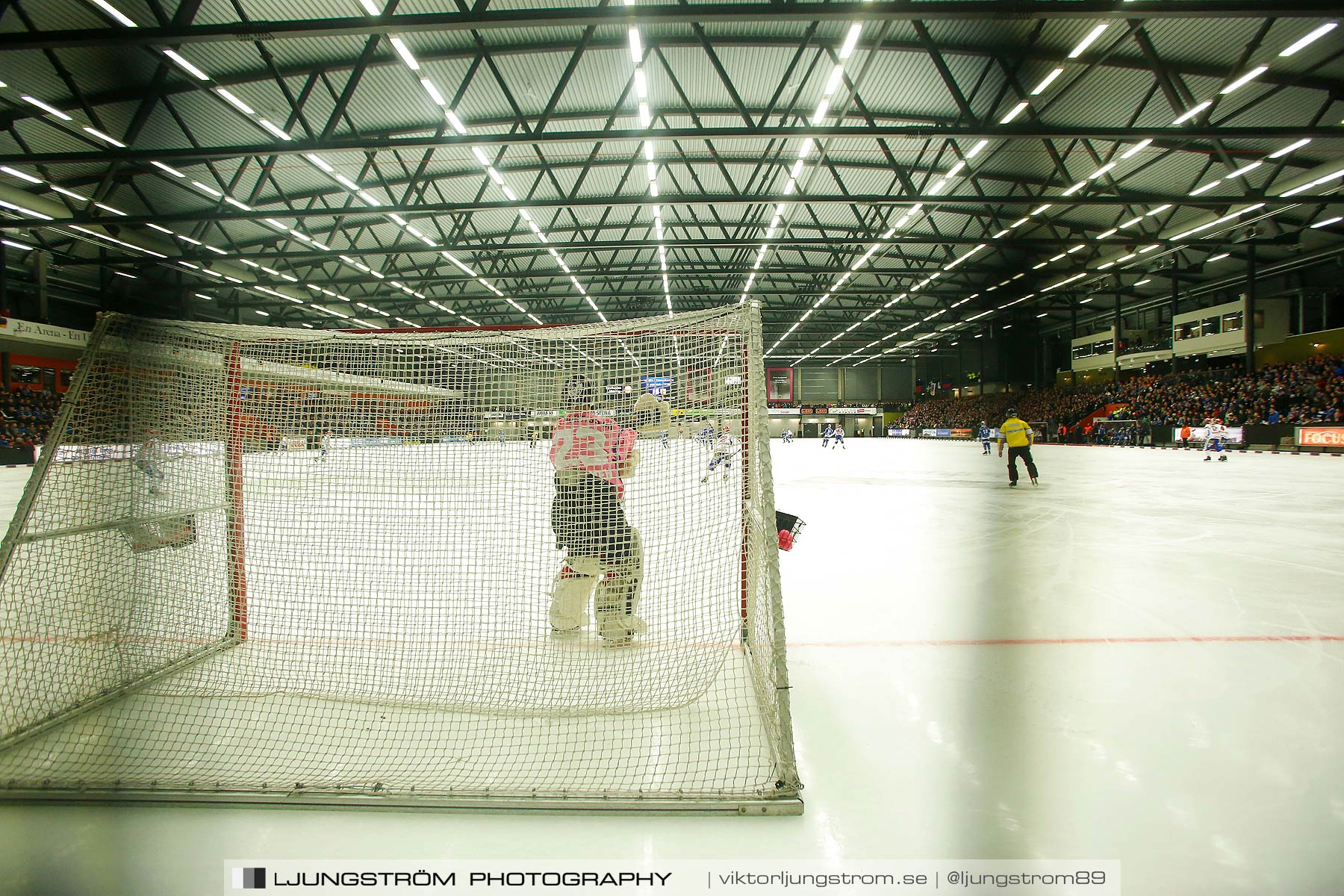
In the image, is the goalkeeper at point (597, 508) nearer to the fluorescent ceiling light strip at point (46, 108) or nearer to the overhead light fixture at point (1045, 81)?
the overhead light fixture at point (1045, 81)

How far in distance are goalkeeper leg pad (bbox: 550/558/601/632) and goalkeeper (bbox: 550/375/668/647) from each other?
0.04ft

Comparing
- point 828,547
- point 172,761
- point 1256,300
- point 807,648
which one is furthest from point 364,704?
point 1256,300

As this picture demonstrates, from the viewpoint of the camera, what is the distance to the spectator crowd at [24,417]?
1845cm

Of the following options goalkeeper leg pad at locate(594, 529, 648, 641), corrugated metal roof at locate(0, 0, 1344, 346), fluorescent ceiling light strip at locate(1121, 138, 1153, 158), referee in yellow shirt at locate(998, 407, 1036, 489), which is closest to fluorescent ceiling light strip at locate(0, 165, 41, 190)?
corrugated metal roof at locate(0, 0, 1344, 346)

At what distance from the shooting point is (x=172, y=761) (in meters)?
2.15

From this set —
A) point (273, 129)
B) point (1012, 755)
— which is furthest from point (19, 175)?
point (1012, 755)

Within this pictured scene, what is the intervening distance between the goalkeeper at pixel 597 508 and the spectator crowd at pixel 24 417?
2496 centimetres

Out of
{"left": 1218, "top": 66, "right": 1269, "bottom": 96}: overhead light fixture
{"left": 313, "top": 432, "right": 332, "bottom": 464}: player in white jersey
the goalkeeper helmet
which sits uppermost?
{"left": 1218, "top": 66, "right": 1269, "bottom": 96}: overhead light fixture

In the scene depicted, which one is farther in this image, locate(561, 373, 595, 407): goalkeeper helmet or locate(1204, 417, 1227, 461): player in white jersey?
locate(1204, 417, 1227, 461): player in white jersey

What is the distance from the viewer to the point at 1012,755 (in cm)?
215

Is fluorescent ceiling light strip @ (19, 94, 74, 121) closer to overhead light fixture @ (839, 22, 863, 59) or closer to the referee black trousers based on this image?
overhead light fixture @ (839, 22, 863, 59)

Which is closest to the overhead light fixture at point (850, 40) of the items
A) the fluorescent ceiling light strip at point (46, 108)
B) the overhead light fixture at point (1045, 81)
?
the overhead light fixture at point (1045, 81)

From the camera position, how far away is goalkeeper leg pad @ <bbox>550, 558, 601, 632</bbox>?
120 inches

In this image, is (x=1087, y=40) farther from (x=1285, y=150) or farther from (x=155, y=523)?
(x=155, y=523)
